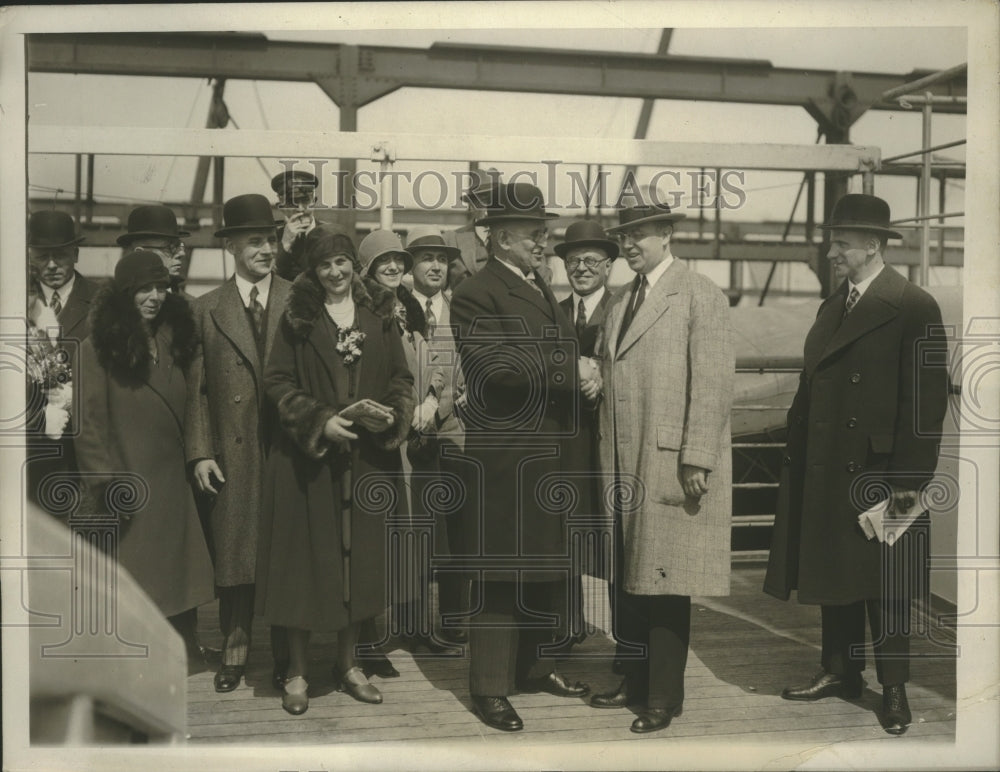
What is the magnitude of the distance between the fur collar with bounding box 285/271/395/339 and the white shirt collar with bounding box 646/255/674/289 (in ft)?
3.49

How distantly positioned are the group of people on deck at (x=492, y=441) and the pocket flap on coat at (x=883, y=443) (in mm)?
44

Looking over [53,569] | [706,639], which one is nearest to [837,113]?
[706,639]

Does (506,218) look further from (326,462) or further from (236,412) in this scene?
(236,412)

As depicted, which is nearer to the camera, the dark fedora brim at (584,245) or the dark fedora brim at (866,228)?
the dark fedora brim at (866,228)

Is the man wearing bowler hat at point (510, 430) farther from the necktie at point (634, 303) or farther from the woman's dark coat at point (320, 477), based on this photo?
the woman's dark coat at point (320, 477)

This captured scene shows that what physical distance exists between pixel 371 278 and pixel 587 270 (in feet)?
3.13

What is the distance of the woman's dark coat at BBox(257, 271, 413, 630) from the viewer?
349 centimetres

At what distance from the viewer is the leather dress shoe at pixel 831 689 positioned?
370 centimetres

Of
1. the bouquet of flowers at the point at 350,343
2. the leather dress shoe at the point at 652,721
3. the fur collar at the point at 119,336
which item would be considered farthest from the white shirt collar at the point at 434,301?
the leather dress shoe at the point at 652,721

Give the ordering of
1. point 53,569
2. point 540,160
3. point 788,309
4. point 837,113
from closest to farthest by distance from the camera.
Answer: point 53,569 < point 540,160 < point 837,113 < point 788,309

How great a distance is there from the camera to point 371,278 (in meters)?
4.07

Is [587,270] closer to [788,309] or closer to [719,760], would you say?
[719,760]

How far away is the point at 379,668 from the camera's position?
12.8 feet

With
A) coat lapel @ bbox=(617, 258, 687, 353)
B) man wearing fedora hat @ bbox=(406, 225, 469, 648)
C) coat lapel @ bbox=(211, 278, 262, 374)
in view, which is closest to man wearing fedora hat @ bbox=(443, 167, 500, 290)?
man wearing fedora hat @ bbox=(406, 225, 469, 648)
